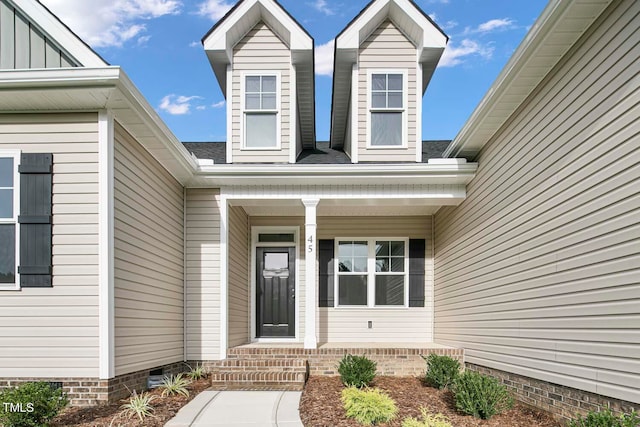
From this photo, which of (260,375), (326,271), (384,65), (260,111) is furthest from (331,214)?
(260,375)

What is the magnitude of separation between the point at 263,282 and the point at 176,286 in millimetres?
2292

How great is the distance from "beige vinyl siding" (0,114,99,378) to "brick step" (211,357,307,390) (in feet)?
5.91

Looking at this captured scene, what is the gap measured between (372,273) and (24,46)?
6.42m

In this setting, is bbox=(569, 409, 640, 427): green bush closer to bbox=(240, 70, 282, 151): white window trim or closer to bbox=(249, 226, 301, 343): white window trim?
bbox=(240, 70, 282, 151): white window trim

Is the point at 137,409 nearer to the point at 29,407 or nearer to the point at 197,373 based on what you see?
the point at 29,407

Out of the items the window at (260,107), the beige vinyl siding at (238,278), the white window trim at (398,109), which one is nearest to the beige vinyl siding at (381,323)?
the beige vinyl siding at (238,278)

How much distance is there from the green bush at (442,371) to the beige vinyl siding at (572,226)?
0.47 metres

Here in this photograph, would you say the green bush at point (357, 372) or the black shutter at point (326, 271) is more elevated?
the black shutter at point (326, 271)

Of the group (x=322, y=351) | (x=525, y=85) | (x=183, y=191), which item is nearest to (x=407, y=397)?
(x=322, y=351)

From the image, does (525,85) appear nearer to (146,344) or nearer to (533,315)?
(533,315)

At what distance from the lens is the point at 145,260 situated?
5266 mm

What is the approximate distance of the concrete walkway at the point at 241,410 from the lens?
409 centimetres

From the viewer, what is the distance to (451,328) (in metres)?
7.14

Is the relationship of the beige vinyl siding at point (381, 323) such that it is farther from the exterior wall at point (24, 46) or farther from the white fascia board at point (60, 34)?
the exterior wall at point (24, 46)
